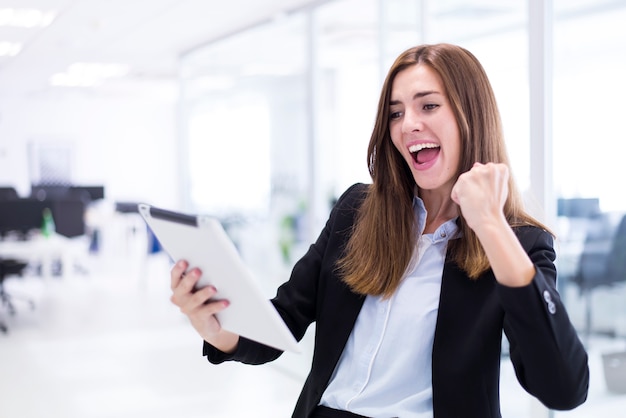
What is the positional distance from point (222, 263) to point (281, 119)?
166 inches

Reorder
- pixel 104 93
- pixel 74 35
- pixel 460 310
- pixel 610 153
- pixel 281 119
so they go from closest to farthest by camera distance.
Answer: pixel 460 310 → pixel 610 153 → pixel 281 119 → pixel 74 35 → pixel 104 93

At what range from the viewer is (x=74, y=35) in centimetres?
671

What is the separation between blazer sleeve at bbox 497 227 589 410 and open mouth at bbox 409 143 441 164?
37 cm

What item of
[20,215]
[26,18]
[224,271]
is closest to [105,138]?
[20,215]

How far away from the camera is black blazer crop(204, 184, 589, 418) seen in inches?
46.4

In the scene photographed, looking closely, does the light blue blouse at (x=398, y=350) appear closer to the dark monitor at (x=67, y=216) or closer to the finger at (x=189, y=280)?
the finger at (x=189, y=280)

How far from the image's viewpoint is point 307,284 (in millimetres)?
1615

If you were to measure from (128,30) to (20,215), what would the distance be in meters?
2.62

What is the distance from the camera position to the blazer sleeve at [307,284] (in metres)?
1.59

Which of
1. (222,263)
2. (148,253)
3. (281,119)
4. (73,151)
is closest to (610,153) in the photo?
(222,263)

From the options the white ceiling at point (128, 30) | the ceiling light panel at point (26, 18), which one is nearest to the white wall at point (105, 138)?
the white ceiling at point (128, 30)

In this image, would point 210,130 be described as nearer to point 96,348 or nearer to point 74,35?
point 74,35

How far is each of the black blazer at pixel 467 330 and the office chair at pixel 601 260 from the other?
1.50 metres

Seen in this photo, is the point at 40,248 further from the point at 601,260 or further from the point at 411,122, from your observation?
the point at 411,122
